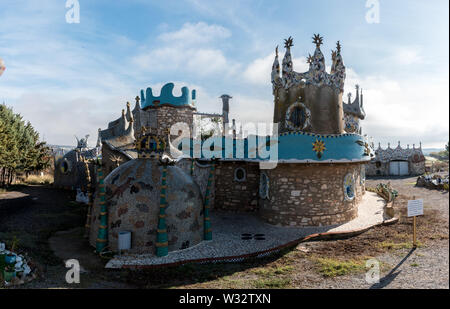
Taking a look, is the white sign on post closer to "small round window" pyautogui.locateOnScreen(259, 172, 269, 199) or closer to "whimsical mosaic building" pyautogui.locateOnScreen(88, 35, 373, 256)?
"whimsical mosaic building" pyautogui.locateOnScreen(88, 35, 373, 256)

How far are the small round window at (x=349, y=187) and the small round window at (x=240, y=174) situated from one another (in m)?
5.32

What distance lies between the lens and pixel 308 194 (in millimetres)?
12773

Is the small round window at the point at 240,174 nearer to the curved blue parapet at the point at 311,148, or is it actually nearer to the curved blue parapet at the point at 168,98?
the curved blue parapet at the point at 311,148

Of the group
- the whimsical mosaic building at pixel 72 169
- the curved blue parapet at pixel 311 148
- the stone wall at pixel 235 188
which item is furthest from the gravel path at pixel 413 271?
the whimsical mosaic building at pixel 72 169

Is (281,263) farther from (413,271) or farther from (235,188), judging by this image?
(235,188)

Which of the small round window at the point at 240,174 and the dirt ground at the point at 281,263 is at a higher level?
the small round window at the point at 240,174

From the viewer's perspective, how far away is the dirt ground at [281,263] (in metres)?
7.42

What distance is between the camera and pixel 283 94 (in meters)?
14.7

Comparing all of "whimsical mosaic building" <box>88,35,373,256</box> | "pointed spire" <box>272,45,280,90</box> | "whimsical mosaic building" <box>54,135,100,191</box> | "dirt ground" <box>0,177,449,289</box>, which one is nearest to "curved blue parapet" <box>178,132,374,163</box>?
"whimsical mosaic building" <box>88,35,373,256</box>

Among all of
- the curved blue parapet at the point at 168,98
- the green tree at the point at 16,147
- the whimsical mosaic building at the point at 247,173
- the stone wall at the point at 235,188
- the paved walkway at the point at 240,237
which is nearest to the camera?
the paved walkway at the point at 240,237

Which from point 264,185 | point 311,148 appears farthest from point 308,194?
point 264,185

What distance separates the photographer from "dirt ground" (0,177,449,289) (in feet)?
24.3

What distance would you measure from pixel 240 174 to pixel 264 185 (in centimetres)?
232
